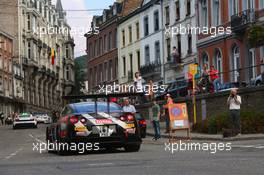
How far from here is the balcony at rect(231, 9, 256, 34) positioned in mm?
41938

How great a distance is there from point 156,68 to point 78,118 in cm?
4430

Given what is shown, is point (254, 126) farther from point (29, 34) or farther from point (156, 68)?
A: point (29, 34)

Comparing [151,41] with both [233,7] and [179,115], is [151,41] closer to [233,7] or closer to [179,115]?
[233,7]

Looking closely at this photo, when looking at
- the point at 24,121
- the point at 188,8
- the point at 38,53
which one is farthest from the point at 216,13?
the point at 38,53

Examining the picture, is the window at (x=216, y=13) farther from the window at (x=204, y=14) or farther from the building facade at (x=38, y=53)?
the building facade at (x=38, y=53)

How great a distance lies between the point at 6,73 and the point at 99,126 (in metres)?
74.7

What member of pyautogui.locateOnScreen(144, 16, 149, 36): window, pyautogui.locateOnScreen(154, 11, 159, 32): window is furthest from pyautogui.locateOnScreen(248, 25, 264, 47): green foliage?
pyautogui.locateOnScreen(144, 16, 149, 36): window

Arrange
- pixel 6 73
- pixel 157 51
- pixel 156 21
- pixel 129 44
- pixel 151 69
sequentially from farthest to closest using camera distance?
pixel 6 73
pixel 129 44
pixel 156 21
pixel 151 69
pixel 157 51

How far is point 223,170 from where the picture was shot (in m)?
12.4

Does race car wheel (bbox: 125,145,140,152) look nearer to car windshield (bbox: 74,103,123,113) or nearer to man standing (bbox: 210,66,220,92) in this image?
car windshield (bbox: 74,103,123,113)

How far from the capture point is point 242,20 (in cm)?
4266

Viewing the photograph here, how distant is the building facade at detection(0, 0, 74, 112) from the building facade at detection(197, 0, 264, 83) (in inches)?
1485

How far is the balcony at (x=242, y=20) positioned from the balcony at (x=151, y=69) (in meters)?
18.8

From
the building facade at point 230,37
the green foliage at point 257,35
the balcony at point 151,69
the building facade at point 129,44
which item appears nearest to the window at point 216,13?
the building facade at point 230,37
